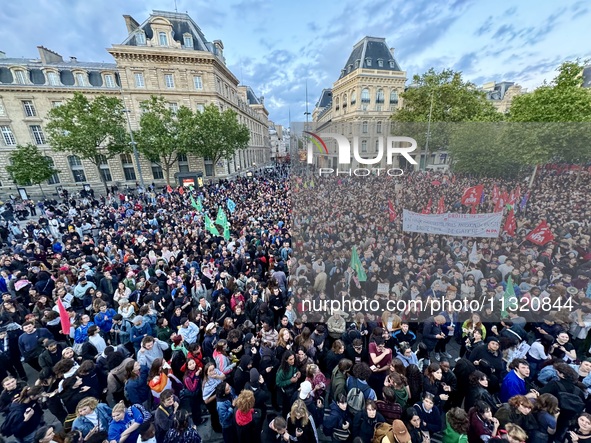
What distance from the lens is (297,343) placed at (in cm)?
489

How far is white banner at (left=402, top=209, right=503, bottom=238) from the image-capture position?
26.5 feet

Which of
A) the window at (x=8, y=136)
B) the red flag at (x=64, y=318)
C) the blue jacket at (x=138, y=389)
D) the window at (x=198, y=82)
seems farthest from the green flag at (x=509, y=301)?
the window at (x=8, y=136)

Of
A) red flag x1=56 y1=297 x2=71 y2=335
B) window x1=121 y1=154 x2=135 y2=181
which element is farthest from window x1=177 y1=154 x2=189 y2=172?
red flag x1=56 y1=297 x2=71 y2=335

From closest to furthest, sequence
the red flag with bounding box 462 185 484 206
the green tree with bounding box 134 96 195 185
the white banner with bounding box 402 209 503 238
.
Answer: the white banner with bounding box 402 209 503 238, the red flag with bounding box 462 185 484 206, the green tree with bounding box 134 96 195 185

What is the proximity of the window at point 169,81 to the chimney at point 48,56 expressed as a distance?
14.9 metres

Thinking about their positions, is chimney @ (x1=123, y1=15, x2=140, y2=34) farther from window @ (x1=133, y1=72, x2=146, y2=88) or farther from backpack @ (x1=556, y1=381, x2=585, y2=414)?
backpack @ (x1=556, y1=381, x2=585, y2=414)

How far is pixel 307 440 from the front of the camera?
137 inches

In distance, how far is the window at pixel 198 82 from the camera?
37.5 meters

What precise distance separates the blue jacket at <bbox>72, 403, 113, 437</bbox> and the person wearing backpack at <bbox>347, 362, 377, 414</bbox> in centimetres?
345

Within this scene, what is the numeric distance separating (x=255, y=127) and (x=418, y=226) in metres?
65.8

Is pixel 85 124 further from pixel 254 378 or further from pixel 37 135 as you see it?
pixel 254 378

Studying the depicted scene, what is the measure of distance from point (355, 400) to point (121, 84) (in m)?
45.4

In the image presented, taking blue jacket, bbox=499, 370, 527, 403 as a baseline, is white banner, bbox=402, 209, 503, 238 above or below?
above

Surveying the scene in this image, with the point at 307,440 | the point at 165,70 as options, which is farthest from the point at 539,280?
the point at 165,70
